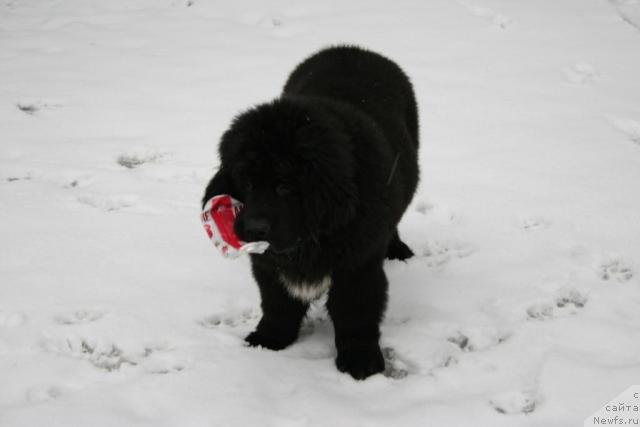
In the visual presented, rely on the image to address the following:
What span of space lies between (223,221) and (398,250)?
1.59m

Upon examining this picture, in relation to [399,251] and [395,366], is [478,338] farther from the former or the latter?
[399,251]

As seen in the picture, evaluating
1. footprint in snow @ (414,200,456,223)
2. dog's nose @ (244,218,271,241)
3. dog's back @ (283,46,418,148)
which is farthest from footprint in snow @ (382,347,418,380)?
footprint in snow @ (414,200,456,223)

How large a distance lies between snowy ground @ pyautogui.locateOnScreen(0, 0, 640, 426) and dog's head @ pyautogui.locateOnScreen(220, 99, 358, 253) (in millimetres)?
727

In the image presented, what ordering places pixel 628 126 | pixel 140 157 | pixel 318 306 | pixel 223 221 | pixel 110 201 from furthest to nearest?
pixel 628 126 < pixel 140 157 < pixel 110 201 < pixel 318 306 < pixel 223 221

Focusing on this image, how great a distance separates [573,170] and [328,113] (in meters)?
2.97

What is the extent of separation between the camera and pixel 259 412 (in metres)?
2.40

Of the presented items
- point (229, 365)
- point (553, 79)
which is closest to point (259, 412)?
point (229, 365)

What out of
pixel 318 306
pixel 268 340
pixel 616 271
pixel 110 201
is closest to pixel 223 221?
pixel 268 340

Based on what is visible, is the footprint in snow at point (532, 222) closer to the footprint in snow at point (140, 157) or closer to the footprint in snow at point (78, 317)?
the footprint in snow at point (78, 317)

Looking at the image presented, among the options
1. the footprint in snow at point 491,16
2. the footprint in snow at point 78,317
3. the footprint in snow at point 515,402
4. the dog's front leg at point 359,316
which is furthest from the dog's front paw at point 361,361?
the footprint in snow at point 491,16

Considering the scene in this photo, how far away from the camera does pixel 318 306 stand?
342cm

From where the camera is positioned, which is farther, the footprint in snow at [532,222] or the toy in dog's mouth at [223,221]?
the footprint in snow at [532,222]

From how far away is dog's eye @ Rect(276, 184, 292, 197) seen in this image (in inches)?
95.5

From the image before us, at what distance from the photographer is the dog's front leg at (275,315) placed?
112 inches
